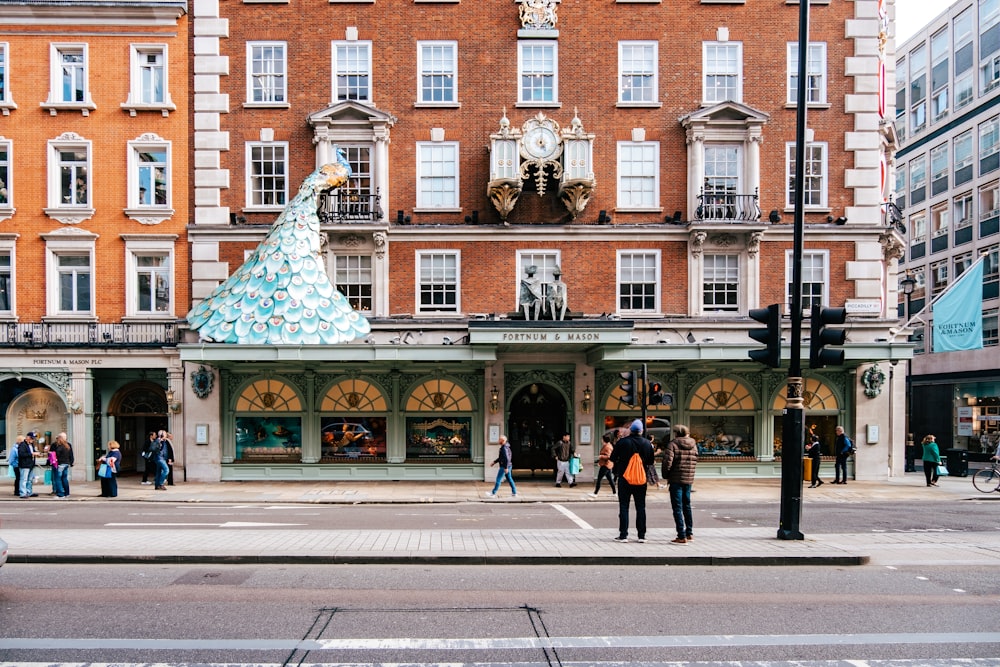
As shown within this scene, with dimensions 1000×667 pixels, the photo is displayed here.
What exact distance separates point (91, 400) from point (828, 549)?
22.0 m

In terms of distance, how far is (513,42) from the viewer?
81.6 feet

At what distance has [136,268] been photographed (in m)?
24.7

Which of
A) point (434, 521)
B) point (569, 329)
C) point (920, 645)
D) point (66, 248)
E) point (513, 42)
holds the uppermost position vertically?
point (513, 42)

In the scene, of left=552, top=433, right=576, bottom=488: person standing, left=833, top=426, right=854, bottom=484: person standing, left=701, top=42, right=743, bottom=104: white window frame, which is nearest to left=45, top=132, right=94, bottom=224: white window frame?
left=552, top=433, right=576, bottom=488: person standing

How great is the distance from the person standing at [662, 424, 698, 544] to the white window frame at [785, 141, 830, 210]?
50.2 feet

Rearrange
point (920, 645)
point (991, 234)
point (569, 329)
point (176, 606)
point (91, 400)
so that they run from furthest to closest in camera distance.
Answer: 1. point (991, 234)
2. point (91, 400)
3. point (569, 329)
4. point (176, 606)
5. point (920, 645)

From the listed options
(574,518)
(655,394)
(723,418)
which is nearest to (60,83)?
(655,394)

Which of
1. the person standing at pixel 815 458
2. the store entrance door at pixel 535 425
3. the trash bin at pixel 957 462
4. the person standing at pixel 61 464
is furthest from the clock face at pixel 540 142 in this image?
the trash bin at pixel 957 462

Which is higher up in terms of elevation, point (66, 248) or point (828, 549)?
point (66, 248)

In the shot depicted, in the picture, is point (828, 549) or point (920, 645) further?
point (828, 549)

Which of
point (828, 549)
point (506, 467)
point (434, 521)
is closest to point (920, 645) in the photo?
point (828, 549)

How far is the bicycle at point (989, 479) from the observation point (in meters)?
22.1

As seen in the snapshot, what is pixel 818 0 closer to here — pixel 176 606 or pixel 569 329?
pixel 569 329

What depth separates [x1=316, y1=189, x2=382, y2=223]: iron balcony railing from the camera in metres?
24.1
